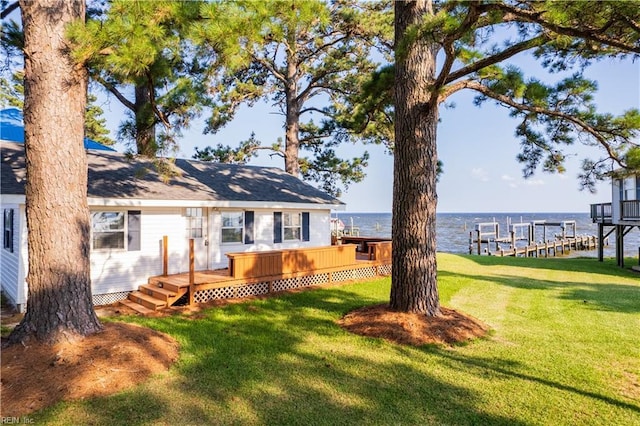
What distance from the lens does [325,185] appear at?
848 inches

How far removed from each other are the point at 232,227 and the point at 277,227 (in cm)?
→ 165

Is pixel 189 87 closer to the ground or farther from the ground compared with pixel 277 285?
farther from the ground

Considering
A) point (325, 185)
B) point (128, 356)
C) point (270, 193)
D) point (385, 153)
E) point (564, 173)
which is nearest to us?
point (128, 356)

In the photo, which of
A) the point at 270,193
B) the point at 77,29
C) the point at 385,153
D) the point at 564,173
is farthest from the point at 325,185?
the point at 77,29

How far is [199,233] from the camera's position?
36.6ft

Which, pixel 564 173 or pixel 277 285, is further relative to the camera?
pixel 277 285

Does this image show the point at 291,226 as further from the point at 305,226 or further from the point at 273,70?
the point at 273,70

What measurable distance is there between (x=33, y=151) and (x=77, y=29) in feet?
5.79

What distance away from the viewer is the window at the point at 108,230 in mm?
9201

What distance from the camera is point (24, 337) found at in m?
4.85

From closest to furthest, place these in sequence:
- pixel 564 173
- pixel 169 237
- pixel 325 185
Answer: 1. pixel 564 173
2. pixel 169 237
3. pixel 325 185

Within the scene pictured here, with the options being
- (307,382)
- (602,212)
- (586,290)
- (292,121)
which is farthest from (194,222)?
(602,212)

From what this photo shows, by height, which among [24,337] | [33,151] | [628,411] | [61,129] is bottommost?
[628,411]

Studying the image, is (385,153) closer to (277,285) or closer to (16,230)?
(277,285)
